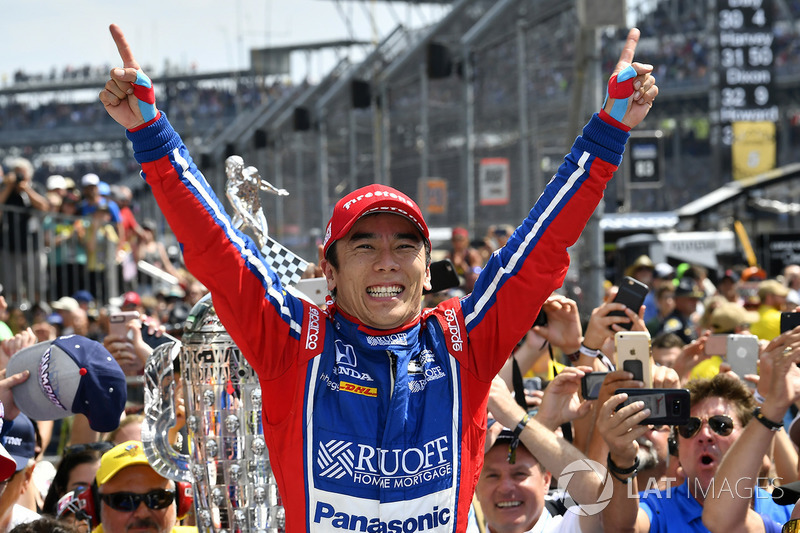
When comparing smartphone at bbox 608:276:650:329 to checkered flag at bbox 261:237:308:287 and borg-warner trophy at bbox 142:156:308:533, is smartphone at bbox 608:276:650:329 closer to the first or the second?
checkered flag at bbox 261:237:308:287

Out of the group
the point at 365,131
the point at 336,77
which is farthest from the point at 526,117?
the point at 336,77

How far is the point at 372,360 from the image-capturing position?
2.61 meters

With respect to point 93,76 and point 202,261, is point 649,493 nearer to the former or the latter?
point 202,261

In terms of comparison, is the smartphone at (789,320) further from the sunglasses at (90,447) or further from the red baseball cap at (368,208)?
the sunglasses at (90,447)

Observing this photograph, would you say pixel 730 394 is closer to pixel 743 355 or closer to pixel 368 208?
pixel 743 355

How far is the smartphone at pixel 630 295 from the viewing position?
3.97 meters

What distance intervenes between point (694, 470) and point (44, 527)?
2.28 m

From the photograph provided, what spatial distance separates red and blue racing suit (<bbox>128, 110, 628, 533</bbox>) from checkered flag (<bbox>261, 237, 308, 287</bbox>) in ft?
2.22

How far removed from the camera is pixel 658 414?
10.8 feet

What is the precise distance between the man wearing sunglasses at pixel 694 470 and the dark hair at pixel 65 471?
2.26 meters

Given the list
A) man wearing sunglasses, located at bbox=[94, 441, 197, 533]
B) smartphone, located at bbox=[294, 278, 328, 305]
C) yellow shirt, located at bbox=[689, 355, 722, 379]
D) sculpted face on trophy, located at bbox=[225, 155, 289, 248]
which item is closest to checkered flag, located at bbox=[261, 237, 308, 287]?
sculpted face on trophy, located at bbox=[225, 155, 289, 248]

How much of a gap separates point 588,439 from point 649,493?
0.29 meters

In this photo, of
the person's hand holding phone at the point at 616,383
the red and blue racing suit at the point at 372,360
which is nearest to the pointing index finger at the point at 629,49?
the red and blue racing suit at the point at 372,360

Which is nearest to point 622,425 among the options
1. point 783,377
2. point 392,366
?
point 783,377
